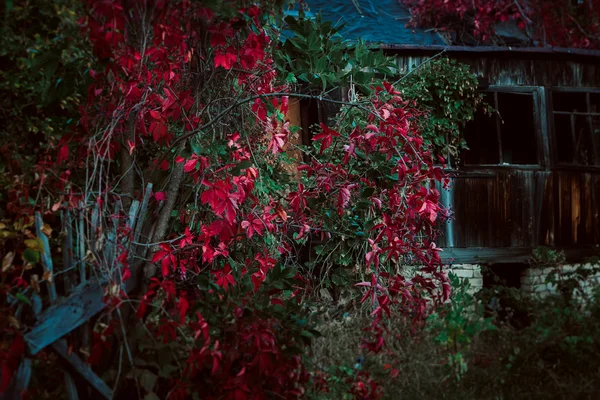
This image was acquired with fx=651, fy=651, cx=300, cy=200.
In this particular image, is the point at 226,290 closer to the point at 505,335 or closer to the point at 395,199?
the point at 395,199

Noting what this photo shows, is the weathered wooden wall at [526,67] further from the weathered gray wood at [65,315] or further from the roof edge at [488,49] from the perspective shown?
the weathered gray wood at [65,315]

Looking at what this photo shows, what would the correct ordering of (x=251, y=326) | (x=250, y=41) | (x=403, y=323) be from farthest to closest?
(x=403, y=323), (x=250, y=41), (x=251, y=326)

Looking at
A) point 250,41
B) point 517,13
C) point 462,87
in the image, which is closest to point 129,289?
point 250,41

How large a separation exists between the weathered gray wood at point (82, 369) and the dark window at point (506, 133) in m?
7.82

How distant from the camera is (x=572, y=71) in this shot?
984cm

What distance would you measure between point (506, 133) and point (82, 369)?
9.86 meters

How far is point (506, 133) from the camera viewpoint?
11688mm

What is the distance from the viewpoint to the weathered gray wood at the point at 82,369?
3.26 metres

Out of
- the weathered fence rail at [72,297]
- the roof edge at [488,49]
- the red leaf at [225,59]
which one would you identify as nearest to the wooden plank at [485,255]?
the roof edge at [488,49]

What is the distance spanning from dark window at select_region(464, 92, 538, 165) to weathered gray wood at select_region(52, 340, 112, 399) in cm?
782

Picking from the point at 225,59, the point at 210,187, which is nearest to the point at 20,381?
the point at 210,187

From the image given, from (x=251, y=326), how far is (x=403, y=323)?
232 cm

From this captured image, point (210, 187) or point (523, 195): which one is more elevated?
point (210, 187)

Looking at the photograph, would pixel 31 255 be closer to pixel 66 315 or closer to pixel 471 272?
pixel 66 315
